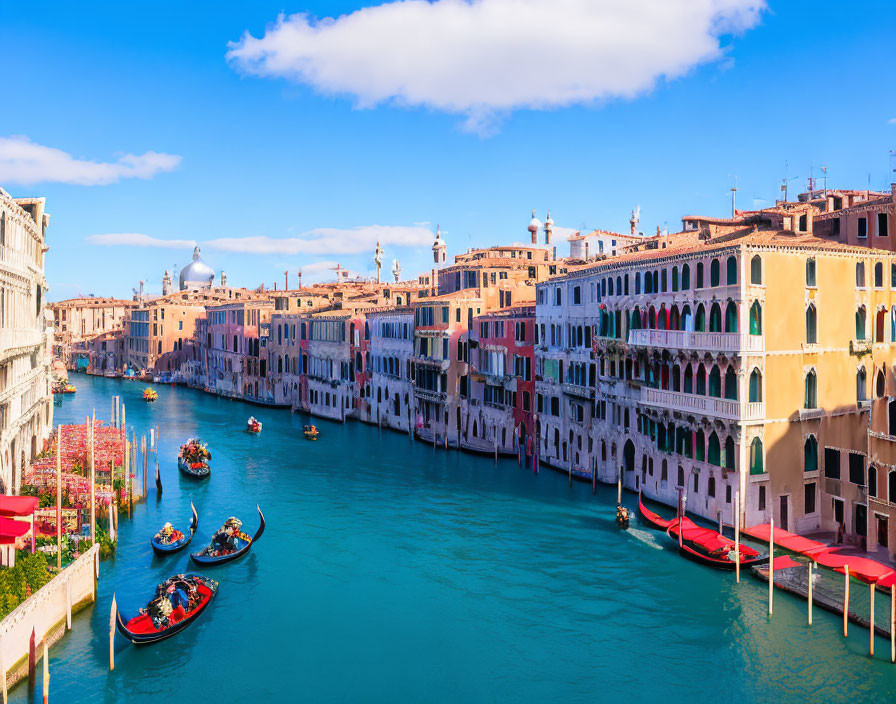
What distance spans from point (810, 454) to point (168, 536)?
19.9 metres

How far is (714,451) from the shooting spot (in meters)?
24.8

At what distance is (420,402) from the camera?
4672 centimetres

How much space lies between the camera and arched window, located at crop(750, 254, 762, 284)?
933 inches

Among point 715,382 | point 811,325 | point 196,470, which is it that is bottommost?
point 196,470

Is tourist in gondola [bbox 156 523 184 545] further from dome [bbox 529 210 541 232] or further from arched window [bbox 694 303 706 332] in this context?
dome [bbox 529 210 541 232]

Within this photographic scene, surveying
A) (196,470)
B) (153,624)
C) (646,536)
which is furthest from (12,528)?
(196,470)

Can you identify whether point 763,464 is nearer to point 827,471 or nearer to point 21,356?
point 827,471

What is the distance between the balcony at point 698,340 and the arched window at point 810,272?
2679mm

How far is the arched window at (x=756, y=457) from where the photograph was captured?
77.9ft

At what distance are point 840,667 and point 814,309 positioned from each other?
1193 centimetres

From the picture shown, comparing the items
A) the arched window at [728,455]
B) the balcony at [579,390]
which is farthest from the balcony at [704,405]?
the balcony at [579,390]

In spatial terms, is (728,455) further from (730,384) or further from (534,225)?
(534,225)

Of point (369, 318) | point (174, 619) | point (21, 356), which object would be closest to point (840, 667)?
point (174, 619)

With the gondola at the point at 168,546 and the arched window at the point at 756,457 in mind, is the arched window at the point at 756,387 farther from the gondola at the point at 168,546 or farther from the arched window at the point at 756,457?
the gondola at the point at 168,546
